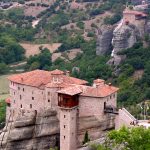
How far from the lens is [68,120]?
5128cm

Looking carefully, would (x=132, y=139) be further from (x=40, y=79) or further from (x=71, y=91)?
(x=40, y=79)

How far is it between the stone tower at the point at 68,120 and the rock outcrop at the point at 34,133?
194 centimetres

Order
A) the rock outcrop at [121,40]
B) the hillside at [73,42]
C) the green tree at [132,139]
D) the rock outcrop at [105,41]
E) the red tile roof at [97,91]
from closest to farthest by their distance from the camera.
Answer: the green tree at [132,139] → the red tile roof at [97,91] → the hillside at [73,42] → the rock outcrop at [121,40] → the rock outcrop at [105,41]

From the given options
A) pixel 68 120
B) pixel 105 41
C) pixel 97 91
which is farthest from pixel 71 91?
pixel 105 41

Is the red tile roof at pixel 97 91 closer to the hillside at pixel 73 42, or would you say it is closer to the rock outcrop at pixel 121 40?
the hillside at pixel 73 42

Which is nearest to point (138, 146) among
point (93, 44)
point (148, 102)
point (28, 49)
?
point (148, 102)

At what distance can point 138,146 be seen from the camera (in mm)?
41312

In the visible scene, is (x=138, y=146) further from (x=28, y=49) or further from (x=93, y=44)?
(x=28, y=49)

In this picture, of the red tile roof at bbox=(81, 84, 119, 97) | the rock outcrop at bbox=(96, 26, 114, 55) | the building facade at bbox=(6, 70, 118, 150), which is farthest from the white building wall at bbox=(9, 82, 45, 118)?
the rock outcrop at bbox=(96, 26, 114, 55)

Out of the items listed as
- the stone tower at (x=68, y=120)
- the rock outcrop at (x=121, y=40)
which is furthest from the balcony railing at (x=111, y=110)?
the rock outcrop at (x=121, y=40)

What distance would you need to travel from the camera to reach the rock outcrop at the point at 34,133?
175 feet

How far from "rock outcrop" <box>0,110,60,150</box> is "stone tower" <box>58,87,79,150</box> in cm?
194

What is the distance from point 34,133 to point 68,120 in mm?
4030

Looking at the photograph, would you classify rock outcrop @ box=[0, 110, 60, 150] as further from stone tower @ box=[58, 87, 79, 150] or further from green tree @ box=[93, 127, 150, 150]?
green tree @ box=[93, 127, 150, 150]
